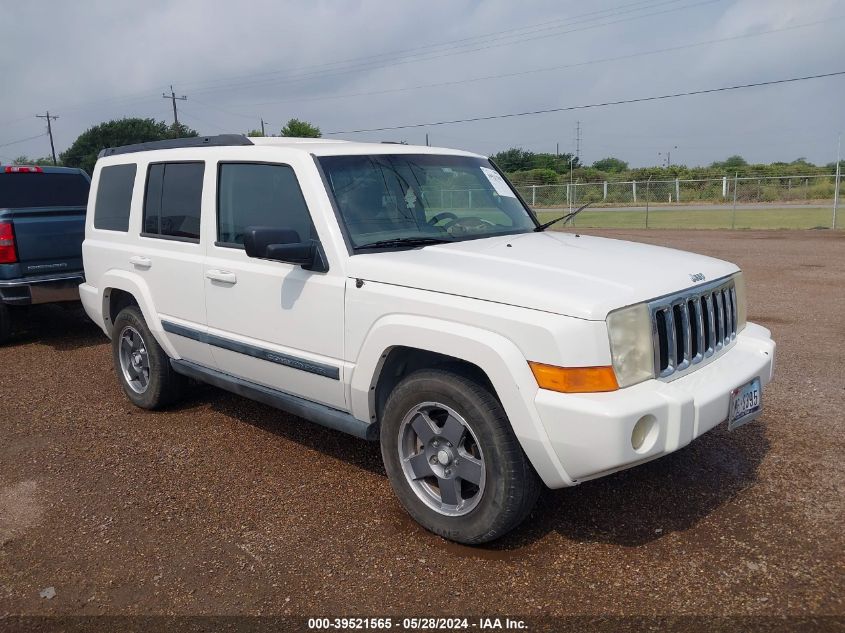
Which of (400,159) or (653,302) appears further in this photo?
(400,159)

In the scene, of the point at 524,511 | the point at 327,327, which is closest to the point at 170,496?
the point at 327,327

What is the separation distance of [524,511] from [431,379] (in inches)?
28.7

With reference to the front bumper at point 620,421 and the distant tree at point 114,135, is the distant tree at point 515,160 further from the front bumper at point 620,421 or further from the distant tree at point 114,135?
the front bumper at point 620,421

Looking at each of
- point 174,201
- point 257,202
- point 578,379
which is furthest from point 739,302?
point 174,201

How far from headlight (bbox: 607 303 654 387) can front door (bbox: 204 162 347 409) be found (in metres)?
1.43

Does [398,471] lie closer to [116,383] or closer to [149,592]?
[149,592]

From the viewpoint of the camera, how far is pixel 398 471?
145 inches

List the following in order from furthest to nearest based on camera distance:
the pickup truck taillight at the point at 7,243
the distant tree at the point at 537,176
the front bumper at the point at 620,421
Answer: the distant tree at the point at 537,176
the pickup truck taillight at the point at 7,243
the front bumper at the point at 620,421

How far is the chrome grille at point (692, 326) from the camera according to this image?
3.28 m

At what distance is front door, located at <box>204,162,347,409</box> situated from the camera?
12.8 feet

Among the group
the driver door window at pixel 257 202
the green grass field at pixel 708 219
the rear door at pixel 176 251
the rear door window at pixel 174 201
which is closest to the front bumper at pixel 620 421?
the driver door window at pixel 257 202

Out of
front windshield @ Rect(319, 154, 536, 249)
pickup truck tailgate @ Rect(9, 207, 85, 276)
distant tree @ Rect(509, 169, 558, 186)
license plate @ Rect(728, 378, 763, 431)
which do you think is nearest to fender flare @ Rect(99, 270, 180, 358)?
front windshield @ Rect(319, 154, 536, 249)

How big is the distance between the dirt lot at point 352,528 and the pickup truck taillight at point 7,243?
98.9 inches

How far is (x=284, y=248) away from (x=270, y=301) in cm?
56
